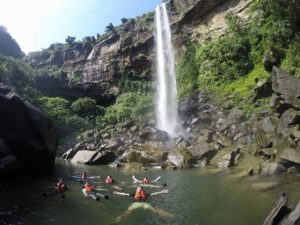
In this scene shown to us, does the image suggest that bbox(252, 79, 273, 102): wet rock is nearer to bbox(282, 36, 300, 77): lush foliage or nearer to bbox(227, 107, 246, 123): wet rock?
bbox(227, 107, 246, 123): wet rock

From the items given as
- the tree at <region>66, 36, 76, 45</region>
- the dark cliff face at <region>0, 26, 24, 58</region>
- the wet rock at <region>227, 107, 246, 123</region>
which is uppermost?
the dark cliff face at <region>0, 26, 24, 58</region>

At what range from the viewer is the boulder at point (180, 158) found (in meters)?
38.6

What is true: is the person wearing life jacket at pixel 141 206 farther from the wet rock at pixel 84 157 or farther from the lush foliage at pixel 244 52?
the lush foliage at pixel 244 52

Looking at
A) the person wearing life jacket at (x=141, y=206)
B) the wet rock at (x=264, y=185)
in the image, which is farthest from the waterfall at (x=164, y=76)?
the person wearing life jacket at (x=141, y=206)

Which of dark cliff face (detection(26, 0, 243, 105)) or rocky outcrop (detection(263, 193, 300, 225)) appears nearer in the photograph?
rocky outcrop (detection(263, 193, 300, 225))

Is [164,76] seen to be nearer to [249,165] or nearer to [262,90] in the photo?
[262,90]

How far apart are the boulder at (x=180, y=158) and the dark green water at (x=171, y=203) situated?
5.70 meters

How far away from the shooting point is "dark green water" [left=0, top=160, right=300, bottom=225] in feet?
64.8

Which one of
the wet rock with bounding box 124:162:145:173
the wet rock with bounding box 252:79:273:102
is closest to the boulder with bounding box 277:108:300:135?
the wet rock with bounding box 252:79:273:102

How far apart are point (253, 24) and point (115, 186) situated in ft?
116

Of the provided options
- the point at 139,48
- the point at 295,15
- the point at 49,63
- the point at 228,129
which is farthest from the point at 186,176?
the point at 49,63

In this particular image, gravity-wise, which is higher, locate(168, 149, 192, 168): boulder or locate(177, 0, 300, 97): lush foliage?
locate(177, 0, 300, 97): lush foliage

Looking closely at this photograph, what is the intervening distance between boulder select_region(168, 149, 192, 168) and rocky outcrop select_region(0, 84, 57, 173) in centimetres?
1287

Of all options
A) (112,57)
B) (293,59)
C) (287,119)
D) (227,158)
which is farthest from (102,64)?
(287,119)
